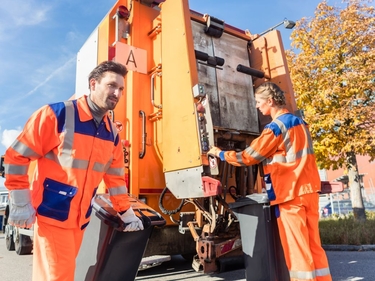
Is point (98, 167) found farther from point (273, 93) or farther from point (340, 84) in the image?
point (340, 84)

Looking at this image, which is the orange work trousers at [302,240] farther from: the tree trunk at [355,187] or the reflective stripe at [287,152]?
the tree trunk at [355,187]

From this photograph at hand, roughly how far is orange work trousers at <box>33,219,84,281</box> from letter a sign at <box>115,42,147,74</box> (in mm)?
2286

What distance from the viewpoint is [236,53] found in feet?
13.3

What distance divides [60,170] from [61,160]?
53 millimetres

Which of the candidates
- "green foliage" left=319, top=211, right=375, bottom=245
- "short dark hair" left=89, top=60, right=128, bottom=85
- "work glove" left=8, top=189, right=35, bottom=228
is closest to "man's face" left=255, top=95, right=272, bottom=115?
"short dark hair" left=89, top=60, right=128, bottom=85

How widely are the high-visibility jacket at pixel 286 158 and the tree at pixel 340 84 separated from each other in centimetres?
553

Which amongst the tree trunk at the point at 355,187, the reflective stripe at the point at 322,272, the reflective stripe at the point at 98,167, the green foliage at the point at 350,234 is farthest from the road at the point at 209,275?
the tree trunk at the point at 355,187

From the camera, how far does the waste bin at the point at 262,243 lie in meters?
2.39

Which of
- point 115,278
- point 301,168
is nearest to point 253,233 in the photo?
point 301,168

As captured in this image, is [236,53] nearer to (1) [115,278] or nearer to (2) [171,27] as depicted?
(2) [171,27]

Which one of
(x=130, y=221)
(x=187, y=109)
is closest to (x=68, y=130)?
(x=130, y=221)

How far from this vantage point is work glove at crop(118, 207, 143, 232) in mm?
2074

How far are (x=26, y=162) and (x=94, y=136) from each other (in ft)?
1.26

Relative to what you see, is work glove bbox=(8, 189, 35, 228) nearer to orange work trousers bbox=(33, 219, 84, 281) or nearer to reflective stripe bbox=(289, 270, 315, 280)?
orange work trousers bbox=(33, 219, 84, 281)
